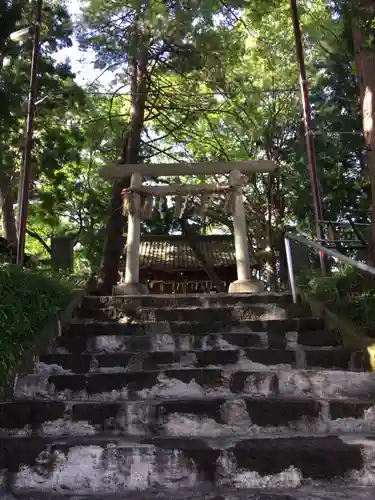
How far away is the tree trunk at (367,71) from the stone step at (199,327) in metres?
0.97

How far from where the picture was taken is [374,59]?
5.46 m

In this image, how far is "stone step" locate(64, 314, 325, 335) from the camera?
5.02 meters

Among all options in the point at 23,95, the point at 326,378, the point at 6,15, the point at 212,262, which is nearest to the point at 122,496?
the point at 326,378

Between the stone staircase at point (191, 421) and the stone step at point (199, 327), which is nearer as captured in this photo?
the stone staircase at point (191, 421)

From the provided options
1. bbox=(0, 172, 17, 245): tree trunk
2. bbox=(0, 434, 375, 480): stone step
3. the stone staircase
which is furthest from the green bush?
bbox=(0, 172, 17, 245): tree trunk

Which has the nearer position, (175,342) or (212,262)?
(175,342)

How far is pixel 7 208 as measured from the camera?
428 inches

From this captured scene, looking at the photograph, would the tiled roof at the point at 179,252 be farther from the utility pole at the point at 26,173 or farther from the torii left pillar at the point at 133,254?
the utility pole at the point at 26,173

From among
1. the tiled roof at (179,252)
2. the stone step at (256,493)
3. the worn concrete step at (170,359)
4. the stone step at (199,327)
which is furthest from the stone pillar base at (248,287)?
the tiled roof at (179,252)

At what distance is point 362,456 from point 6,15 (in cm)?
705

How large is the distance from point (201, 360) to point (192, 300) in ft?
6.00

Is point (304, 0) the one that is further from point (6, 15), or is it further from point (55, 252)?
point (55, 252)

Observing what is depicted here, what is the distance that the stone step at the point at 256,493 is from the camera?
107 inches

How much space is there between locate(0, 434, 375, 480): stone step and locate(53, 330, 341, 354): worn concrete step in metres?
1.62
